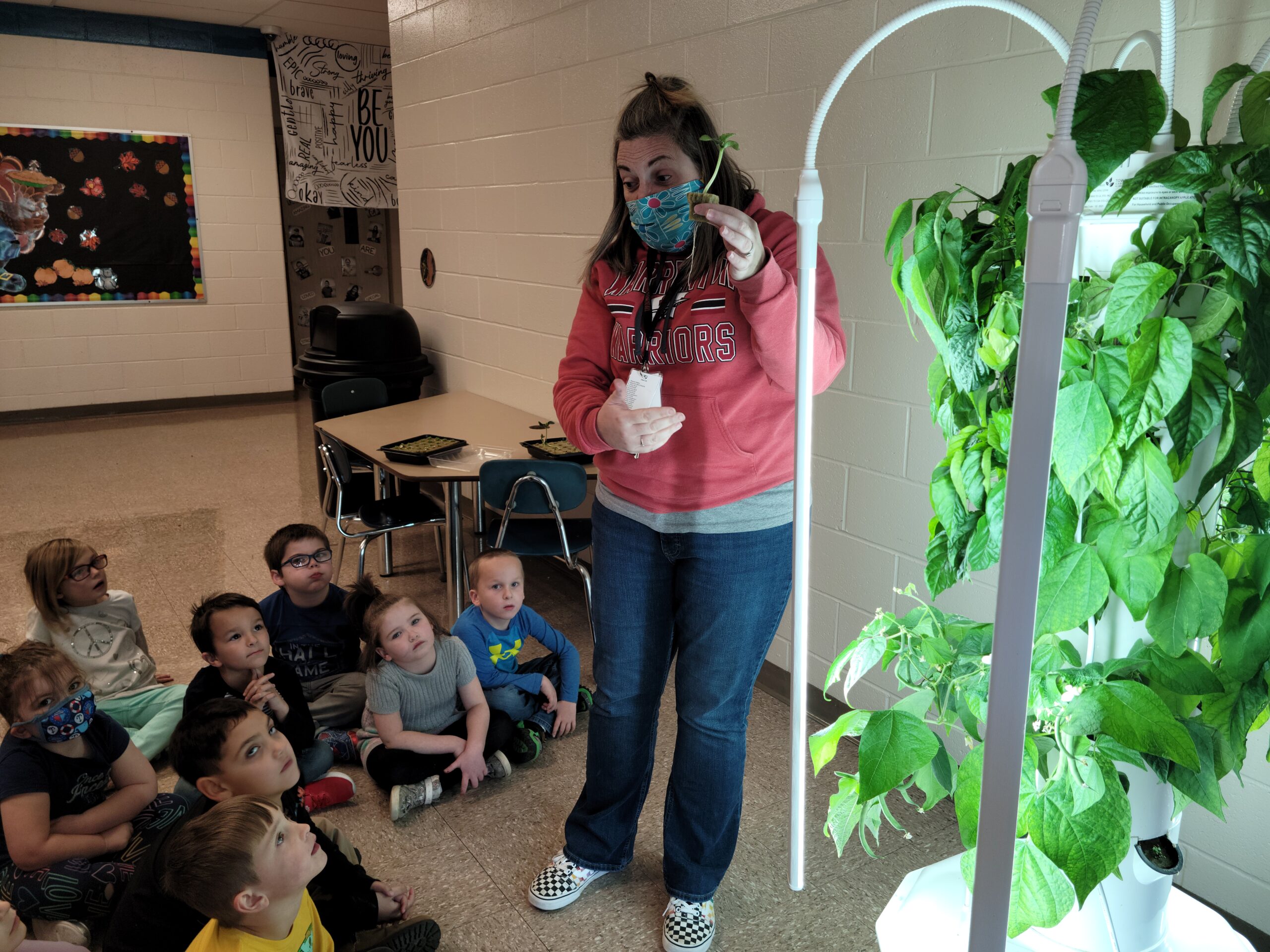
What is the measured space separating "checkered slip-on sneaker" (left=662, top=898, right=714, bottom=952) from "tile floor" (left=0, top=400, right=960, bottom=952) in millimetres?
48

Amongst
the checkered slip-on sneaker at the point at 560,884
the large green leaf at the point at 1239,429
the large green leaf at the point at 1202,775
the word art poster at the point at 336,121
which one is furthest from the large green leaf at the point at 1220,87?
the word art poster at the point at 336,121

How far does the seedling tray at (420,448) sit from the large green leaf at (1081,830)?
7.48ft

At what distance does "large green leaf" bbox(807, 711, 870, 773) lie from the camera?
1143mm

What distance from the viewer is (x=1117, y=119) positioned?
0.88m

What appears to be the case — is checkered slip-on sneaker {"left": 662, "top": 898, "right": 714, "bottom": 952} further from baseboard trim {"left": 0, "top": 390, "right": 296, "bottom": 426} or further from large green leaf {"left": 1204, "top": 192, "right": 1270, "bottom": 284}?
baseboard trim {"left": 0, "top": 390, "right": 296, "bottom": 426}

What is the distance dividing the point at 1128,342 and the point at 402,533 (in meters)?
3.81

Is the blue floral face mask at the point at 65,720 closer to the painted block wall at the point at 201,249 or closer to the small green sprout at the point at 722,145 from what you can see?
the small green sprout at the point at 722,145

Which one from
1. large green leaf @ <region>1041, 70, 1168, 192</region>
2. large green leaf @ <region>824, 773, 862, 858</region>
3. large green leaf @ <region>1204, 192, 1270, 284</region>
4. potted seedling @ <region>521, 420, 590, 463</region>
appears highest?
large green leaf @ <region>1041, 70, 1168, 192</region>

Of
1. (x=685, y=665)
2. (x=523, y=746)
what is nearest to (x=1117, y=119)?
(x=685, y=665)

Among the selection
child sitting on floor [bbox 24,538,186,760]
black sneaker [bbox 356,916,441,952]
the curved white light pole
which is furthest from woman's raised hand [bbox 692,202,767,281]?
child sitting on floor [bbox 24,538,186,760]

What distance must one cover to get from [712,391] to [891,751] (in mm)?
694

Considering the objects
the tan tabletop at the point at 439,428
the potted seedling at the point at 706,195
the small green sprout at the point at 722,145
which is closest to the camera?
the small green sprout at the point at 722,145

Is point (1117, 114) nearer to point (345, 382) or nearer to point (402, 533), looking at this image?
point (345, 382)

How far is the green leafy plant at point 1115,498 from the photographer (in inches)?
36.3
